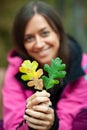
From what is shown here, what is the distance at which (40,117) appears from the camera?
1.84 metres

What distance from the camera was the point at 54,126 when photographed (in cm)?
202

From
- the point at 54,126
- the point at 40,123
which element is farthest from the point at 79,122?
the point at 40,123

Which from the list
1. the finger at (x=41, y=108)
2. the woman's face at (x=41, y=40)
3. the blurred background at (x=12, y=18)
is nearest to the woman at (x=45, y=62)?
the woman's face at (x=41, y=40)

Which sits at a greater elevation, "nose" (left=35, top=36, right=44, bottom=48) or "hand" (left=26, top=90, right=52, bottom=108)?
"nose" (left=35, top=36, right=44, bottom=48)

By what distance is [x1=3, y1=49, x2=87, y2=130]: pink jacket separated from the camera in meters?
2.38

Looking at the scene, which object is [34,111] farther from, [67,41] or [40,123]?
[67,41]

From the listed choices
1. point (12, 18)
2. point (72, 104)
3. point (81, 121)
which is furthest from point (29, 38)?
point (12, 18)

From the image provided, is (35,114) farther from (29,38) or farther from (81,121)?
(29,38)

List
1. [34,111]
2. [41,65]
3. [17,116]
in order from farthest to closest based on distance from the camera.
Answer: [41,65] < [17,116] < [34,111]

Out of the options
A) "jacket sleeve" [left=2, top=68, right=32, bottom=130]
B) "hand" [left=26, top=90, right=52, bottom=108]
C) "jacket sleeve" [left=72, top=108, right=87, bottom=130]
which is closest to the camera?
"hand" [left=26, top=90, right=52, bottom=108]

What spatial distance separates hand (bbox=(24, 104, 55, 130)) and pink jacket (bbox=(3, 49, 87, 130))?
418 millimetres

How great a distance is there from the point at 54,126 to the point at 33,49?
0.66 m

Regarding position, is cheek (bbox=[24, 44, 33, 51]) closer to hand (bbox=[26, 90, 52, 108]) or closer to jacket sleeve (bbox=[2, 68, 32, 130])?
jacket sleeve (bbox=[2, 68, 32, 130])

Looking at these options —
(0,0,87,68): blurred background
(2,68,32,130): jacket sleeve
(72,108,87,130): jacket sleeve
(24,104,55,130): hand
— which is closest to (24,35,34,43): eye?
(2,68,32,130): jacket sleeve
